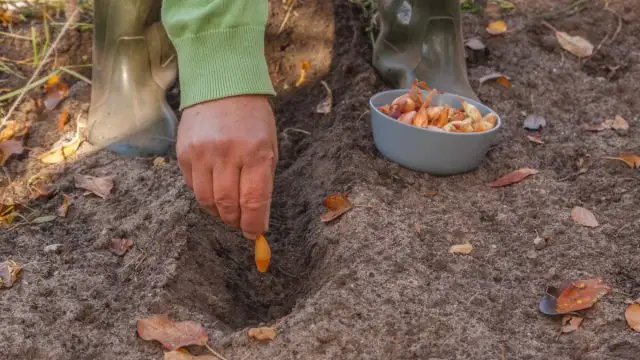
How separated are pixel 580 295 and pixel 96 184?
1219mm

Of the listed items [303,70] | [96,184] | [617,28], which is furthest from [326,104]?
[617,28]

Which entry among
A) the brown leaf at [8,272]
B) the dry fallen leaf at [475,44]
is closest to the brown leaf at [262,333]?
the brown leaf at [8,272]

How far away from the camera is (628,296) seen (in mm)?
1501

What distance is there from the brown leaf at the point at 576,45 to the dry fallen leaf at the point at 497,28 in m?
0.19

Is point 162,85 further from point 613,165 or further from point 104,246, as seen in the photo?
point 613,165

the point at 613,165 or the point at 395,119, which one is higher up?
the point at 395,119

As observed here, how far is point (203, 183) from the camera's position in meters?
1.25

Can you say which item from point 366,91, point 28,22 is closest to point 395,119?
point 366,91

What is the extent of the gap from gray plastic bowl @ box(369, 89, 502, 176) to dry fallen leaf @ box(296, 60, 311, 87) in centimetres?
48

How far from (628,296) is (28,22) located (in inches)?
85.7

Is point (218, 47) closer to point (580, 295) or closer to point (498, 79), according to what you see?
point (580, 295)

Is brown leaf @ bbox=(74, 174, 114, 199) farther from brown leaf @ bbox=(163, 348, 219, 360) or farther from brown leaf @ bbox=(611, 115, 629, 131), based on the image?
brown leaf @ bbox=(611, 115, 629, 131)

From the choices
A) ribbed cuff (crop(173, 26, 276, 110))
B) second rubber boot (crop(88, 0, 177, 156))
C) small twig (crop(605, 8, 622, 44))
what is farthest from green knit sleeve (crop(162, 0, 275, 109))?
small twig (crop(605, 8, 622, 44))

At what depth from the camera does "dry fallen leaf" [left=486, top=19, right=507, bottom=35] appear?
2.61m
